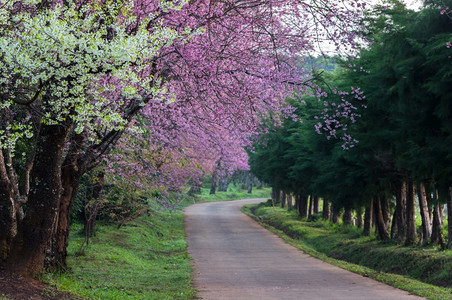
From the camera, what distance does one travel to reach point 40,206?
1138cm

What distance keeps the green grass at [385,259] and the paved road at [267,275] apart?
2.14 feet

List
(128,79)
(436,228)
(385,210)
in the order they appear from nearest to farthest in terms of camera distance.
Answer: (128,79) < (436,228) < (385,210)

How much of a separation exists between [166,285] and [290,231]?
23474 mm

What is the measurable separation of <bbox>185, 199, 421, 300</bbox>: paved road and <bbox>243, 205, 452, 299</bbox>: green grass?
65cm

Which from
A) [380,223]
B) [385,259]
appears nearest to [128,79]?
[385,259]

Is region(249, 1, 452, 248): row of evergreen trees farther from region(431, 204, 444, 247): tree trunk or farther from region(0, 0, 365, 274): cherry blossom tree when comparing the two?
region(0, 0, 365, 274): cherry blossom tree

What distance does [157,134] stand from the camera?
1620 cm

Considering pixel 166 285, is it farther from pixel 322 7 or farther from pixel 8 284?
pixel 322 7

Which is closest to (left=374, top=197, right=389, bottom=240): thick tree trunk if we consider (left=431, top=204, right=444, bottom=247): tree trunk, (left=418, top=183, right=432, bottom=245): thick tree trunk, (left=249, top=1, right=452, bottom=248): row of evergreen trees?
(left=249, top=1, right=452, bottom=248): row of evergreen trees

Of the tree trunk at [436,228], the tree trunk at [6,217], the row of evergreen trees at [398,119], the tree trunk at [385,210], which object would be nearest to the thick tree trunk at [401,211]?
the row of evergreen trees at [398,119]

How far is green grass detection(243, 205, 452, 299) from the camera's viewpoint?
15.5 metres

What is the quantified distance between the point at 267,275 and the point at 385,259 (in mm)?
6965

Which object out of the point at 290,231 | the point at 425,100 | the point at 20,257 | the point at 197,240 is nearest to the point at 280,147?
the point at 290,231

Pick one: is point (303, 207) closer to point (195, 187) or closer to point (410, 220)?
point (195, 187)
